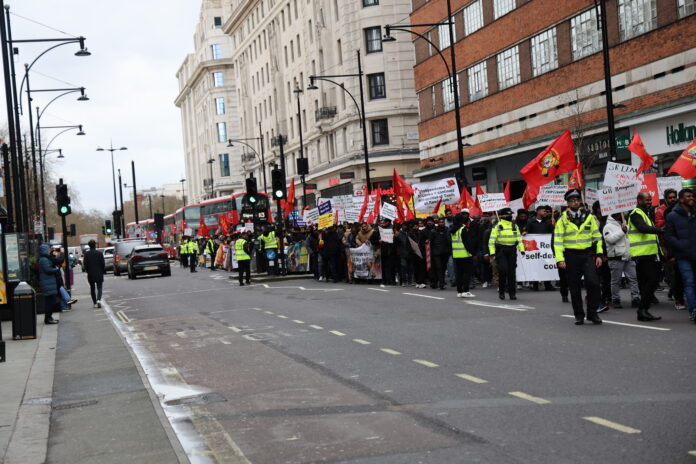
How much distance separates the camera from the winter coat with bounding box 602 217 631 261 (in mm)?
15344

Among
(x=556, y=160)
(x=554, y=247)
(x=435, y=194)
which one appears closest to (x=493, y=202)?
(x=556, y=160)

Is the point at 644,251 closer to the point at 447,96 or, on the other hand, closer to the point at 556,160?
the point at 556,160

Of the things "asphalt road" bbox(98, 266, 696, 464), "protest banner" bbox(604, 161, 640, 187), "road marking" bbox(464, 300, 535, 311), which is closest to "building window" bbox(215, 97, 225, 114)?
"road marking" bbox(464, 300, 535, 311)

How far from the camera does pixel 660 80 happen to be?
29750 mm

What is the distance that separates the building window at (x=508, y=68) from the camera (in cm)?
3859

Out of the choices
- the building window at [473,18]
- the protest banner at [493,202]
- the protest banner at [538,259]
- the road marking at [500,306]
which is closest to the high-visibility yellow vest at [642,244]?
the road marking at [500,306]

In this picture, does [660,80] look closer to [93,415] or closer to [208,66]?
[93,415]

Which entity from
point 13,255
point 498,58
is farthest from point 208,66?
point 13,255

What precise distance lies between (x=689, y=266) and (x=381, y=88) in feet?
157

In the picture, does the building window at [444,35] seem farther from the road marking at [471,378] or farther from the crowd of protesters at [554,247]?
the road marking at [471,378]

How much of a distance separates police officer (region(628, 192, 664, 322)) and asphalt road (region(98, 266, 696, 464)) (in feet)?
1.03

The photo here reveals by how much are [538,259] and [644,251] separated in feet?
22.9

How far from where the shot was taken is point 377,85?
59781mm

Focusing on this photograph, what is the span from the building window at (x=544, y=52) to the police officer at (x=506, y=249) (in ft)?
60.9
